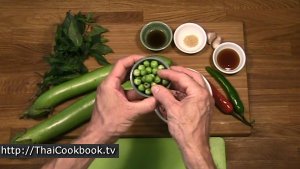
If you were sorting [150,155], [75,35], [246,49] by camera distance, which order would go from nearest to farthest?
[150,155] → [75,35] → [246,49]

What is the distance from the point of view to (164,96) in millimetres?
872

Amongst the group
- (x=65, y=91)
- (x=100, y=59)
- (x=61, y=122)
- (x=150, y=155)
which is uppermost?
(x=100, y=59)

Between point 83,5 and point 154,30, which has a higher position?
point 83,5

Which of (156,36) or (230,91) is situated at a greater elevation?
(156,36)

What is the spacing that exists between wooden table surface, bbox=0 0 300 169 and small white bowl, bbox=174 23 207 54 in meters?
0.09

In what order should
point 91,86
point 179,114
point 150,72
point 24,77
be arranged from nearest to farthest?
1. point 179,114
2. point 150,72
3. point 91,86
4. point 24,77

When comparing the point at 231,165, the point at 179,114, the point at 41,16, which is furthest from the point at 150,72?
the point at 41,16

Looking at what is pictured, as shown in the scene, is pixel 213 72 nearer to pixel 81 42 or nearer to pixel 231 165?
pixel 231 165

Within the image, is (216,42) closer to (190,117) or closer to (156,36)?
(156,36)

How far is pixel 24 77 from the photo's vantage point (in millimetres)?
1420

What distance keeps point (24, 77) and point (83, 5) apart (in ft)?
1.32

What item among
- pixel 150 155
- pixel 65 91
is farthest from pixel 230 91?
pixel 65 91

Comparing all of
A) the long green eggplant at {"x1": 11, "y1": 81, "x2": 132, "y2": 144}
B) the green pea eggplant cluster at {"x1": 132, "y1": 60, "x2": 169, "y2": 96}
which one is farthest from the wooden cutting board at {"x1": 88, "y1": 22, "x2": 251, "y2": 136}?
the green pea eggplant cluster at {"x1": 132, "y1": 60, "x2": 169, "y2": 96}

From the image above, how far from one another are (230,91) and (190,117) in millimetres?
456
